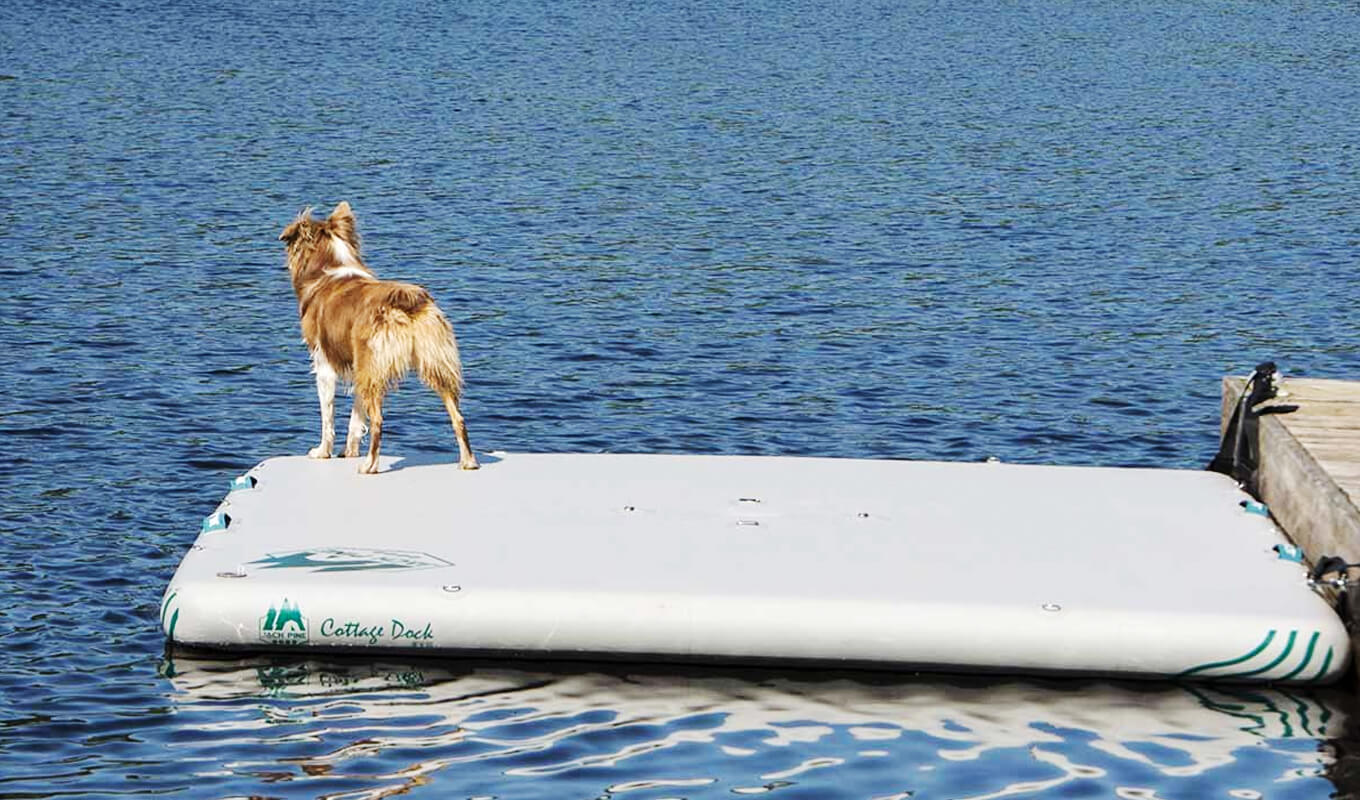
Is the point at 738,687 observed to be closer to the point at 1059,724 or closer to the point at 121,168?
the point at 1059,724

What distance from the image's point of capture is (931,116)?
153 feet

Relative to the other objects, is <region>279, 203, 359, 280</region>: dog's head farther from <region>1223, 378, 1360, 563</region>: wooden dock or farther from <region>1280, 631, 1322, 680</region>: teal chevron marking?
<region>1280, 631, 1322, 680</region>: teal chevron marking

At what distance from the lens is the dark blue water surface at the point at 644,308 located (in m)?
12.8

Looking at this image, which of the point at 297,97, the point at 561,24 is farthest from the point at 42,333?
the point at 561,24

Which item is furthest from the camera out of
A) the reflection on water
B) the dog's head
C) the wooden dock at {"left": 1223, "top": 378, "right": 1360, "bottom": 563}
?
Answer: the dog's head

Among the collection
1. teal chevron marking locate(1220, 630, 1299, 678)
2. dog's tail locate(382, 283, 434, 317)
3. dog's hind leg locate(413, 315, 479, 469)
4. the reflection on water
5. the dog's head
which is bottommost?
the reflection on water

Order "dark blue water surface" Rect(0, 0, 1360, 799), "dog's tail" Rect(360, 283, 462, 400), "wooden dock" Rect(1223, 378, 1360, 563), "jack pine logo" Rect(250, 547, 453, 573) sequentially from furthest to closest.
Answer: "dog's tail" Rect(360, 283, 462, 400) → "wooden dock" Rect(1223, 378, 1360, 563) → "jack pine logo" Rect(250, 547, 453, 573) → "dark blue water surface" Rect(0, 0, 1360, 799)

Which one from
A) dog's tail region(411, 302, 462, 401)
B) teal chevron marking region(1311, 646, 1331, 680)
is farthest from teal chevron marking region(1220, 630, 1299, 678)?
dog's tail region(411, 302, 462, 401)

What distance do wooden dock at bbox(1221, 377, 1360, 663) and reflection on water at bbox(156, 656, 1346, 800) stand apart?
1286 millimetres

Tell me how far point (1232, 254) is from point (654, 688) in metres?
20.7

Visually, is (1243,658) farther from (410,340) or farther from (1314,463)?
(410,340)

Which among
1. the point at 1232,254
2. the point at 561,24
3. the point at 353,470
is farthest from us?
the point at 561,24

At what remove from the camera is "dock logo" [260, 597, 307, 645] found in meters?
13.5

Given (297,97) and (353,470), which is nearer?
(353,470)
